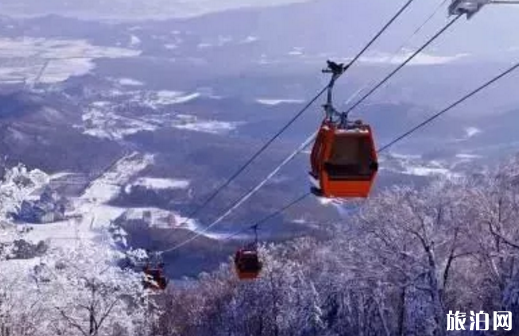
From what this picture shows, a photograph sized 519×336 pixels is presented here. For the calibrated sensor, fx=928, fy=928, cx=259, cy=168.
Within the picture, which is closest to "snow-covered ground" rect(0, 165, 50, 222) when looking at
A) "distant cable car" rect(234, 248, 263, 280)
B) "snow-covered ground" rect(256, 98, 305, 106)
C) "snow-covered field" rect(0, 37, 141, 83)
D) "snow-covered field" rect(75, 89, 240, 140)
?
A: "distant cable car" rect(234, 248, 263, 280)

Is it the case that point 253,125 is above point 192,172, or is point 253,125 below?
above

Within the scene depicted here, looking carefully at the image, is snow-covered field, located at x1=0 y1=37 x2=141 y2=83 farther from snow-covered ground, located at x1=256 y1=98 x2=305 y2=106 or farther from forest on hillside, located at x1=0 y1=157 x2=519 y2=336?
forest on hillside, located at x1=0 y1=157 x2=519 y2=336

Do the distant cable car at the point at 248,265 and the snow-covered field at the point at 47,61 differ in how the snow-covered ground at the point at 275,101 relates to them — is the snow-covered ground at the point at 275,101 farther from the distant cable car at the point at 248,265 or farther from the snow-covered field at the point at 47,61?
the distant cable car at the point at 248,265

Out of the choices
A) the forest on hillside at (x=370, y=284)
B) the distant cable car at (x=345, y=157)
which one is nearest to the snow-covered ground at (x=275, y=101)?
the forest on hillside at (x=370, y=284)

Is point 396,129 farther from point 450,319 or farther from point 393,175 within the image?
point 450,319

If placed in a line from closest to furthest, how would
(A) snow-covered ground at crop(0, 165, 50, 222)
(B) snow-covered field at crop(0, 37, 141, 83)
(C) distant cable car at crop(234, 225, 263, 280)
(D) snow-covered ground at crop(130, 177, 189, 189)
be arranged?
(C) distant cable car at crop(234, 225, 263, 280), (A) snow-covered ground at crop(0, 165, 50, 222), (D) snow-covered ground at crop(130, 177, 189, 189), (B) snow-covered field at crop(0, 37, 141, 83)

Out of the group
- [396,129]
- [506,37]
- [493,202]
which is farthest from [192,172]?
[506,37]

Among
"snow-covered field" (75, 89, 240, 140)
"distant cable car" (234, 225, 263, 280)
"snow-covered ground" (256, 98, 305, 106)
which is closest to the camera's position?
"distant cable car" (234, 225, 263, 280)
